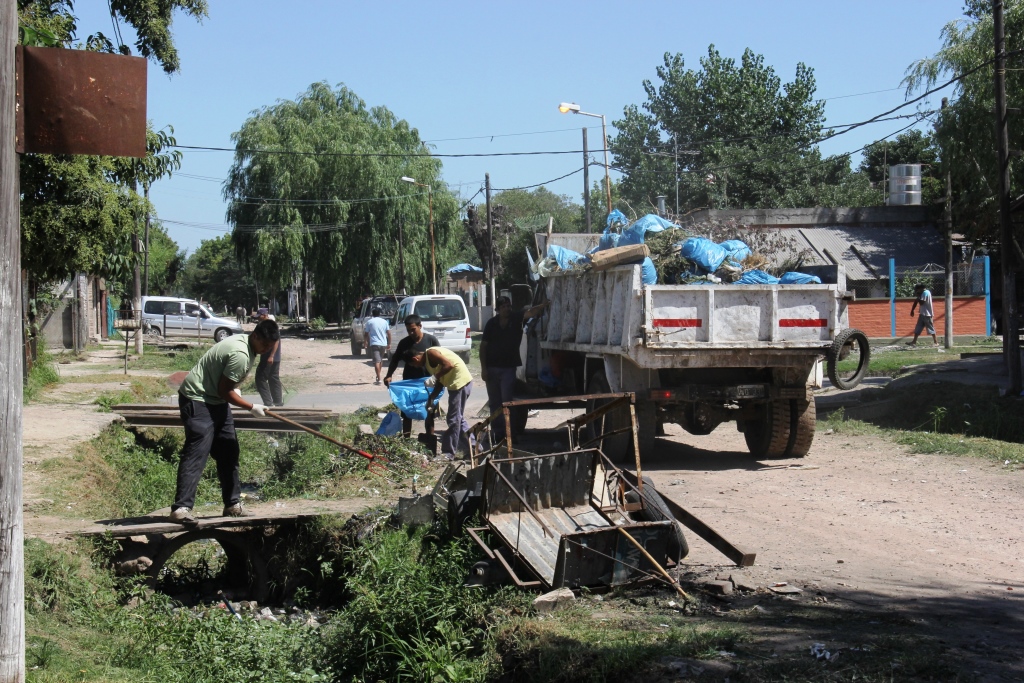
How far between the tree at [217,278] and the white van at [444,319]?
60.8 metres

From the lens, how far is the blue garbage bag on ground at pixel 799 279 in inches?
396

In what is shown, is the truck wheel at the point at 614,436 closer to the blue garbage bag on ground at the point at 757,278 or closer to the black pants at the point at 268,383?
the blue garbage bag on ground at the point at 757,278

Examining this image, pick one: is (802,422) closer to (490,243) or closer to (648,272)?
(648,272)

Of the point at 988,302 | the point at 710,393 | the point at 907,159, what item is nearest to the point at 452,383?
the point at 710,393

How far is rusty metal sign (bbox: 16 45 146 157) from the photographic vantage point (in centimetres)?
365

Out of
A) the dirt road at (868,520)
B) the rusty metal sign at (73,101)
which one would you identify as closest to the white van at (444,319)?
the dirt road at (868,520)

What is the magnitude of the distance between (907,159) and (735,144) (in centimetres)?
997

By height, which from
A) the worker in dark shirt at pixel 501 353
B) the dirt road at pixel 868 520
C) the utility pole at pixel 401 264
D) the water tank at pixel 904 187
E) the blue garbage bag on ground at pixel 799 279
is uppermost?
the water tank at pixel 904 187

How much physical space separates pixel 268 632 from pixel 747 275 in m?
6.19

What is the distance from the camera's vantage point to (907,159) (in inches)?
1953

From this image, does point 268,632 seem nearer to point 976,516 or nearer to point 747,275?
point 976,516

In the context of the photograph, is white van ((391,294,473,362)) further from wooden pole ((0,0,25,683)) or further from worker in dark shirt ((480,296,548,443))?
wooden pole ((0,0,25,683))

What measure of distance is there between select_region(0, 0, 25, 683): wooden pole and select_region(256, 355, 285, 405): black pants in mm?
10494

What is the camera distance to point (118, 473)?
10344 millimetres
